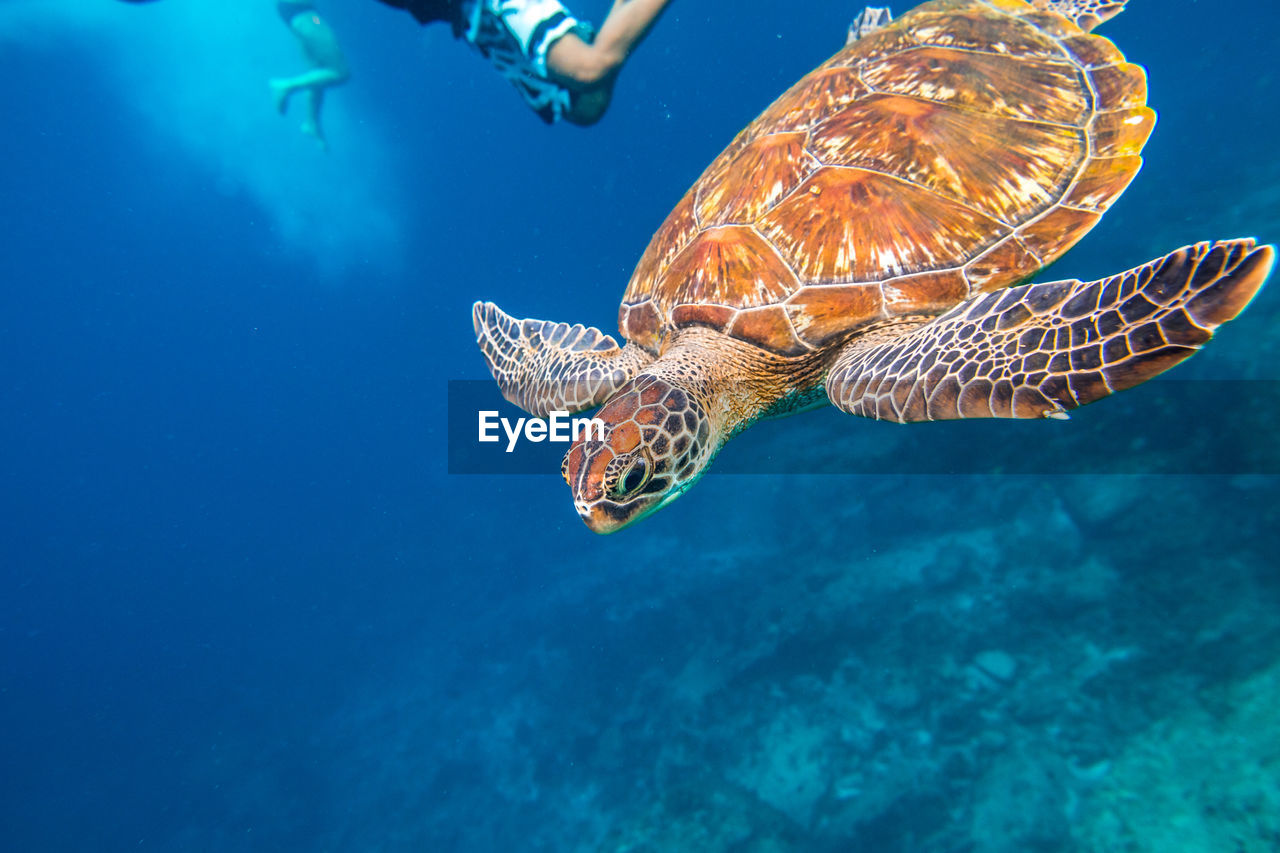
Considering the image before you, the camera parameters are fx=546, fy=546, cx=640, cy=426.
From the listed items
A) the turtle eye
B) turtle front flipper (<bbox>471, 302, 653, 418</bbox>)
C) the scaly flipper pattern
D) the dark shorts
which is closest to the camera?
the turtle eye

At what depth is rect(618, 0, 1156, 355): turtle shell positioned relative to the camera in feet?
8.75

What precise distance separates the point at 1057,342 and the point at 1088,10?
13.7 feet

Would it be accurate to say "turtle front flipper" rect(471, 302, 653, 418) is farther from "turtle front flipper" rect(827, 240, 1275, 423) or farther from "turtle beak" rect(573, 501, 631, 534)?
"turtle front flipper" rect(827, 240, 1275, 423)

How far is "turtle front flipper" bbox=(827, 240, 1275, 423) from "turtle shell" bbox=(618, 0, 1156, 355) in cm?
37

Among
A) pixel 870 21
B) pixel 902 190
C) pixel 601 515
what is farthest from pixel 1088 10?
pixel 601 515

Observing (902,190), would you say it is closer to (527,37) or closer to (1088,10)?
(527,37)

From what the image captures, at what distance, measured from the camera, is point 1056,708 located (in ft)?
13.5

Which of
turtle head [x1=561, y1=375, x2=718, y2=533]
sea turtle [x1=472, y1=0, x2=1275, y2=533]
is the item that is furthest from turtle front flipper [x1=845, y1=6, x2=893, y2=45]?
turtle head [x1=561, y1=375, x2=718, y2=533]

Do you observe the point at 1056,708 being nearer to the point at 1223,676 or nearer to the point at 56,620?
the point at 1223,676

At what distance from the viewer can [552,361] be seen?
12.7 feet

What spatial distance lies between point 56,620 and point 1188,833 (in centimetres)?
4083

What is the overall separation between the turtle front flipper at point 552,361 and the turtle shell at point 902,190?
37cm

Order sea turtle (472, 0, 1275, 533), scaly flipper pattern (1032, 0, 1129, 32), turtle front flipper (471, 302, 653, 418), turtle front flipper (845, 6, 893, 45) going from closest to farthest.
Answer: sea turtle (472, 0, 1275, 533)
turtle front flipper (471, 302, 653, 418)
scaly flipper pattern (1032, 0, 1129, 32)
turtle front flipper (845, 6, 893, 45)

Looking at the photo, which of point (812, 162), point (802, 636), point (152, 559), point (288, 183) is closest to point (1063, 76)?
point (812, 162)
